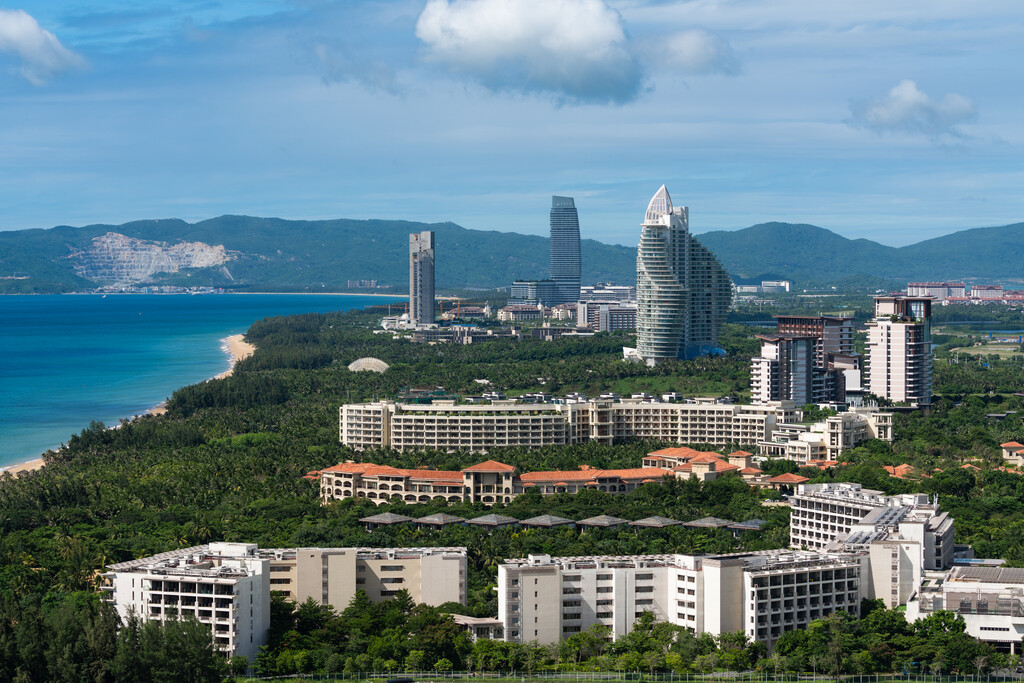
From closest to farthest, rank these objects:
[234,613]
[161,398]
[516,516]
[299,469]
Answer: [234,613]
[516,516]
[299,469]
[161,398]

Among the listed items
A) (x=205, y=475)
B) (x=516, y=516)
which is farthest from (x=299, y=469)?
(x=516, y=516)

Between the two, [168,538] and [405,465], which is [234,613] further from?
[405,465]

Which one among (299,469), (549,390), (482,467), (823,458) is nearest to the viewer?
(482,467)

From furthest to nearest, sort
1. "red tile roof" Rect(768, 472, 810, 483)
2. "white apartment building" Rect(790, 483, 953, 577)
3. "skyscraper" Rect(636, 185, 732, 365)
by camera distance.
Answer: "skyscraper" Rect(636, 185, 732, 365), "red tile roof" Rect(768, 472, 810, 483), "white apartment building" Rect(790, 483, 953, 577)

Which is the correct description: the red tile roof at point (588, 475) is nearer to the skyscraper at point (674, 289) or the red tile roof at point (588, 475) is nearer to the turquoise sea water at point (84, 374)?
the turquoise sea water at point (84, 374)

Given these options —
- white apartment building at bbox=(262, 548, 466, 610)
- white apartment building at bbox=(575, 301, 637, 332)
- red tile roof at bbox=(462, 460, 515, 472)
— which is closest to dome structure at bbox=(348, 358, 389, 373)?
white apartment building at bbox=(575, 301, 637, 332)

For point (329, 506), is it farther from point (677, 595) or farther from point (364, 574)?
point (677, 595)

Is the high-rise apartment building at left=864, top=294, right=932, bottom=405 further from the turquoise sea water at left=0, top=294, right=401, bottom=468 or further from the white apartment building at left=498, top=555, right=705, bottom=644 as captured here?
the white apartment building at left=498, top=555, right=705, bottom=644
